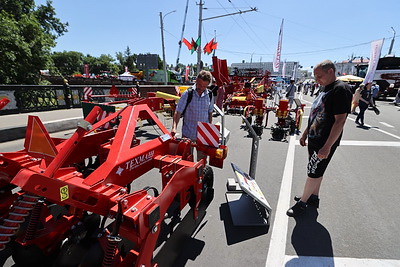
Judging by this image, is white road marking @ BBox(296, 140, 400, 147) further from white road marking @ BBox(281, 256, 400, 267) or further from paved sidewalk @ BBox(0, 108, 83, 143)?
paved sidewalk @ BBox(0, 108, 83, 143)

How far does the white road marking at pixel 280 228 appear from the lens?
7.54 ft

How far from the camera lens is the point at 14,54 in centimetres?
1146

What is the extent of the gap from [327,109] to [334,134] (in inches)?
12.9

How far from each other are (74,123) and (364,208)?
901 cm

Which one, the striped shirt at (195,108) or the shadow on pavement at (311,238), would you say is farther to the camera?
the striped shirt at (195,108)

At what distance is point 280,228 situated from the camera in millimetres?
2787

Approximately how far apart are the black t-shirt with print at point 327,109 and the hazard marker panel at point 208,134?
135 centimetres

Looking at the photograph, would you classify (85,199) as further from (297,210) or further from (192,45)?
(192,45)

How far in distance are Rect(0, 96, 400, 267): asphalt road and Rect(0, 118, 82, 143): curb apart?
516cm

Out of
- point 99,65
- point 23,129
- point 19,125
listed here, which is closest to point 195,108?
point 23,129

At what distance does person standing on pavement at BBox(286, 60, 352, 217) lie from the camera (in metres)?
2.54

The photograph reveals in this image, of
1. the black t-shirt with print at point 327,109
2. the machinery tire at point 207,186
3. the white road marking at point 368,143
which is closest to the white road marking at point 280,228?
the machinery tire at point 207,186

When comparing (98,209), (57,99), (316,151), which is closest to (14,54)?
(57,99)

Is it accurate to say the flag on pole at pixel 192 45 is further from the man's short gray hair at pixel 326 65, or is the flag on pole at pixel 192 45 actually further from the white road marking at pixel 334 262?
the white road marking at pixel 334 262
